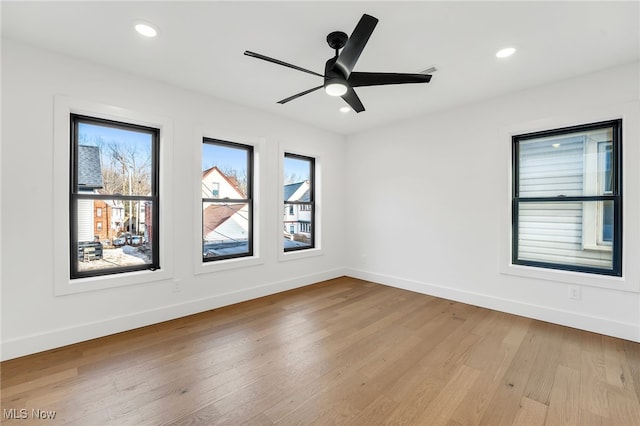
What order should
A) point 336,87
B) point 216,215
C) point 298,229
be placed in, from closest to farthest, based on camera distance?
point 336,87 → point 216,215 → point 298,229

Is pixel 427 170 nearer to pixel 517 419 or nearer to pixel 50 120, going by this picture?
pixel 517 419

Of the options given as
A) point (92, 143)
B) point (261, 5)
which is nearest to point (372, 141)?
point (261, 5)

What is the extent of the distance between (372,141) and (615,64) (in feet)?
9.70

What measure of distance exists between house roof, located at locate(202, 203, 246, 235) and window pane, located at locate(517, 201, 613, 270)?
12.5 ft

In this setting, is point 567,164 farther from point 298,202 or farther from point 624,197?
point 298,202

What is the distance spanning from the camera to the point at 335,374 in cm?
217

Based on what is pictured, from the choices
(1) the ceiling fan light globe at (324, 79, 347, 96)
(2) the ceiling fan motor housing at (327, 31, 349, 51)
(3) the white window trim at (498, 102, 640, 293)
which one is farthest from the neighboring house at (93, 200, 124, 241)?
(3) the white window trim at (498, 102, 640, 293)

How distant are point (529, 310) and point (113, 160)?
16.4 feet

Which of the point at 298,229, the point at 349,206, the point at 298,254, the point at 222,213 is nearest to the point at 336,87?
the point at 222,213

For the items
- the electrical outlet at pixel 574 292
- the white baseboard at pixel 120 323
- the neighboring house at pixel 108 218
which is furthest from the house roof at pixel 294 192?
the electrical outlet at pixel 574 292

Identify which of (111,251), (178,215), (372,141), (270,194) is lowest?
(111,251)

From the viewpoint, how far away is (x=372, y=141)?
4.93m

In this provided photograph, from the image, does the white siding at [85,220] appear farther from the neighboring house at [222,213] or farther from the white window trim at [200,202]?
the neighboring house at [222,213]

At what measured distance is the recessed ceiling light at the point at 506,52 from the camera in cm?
249
